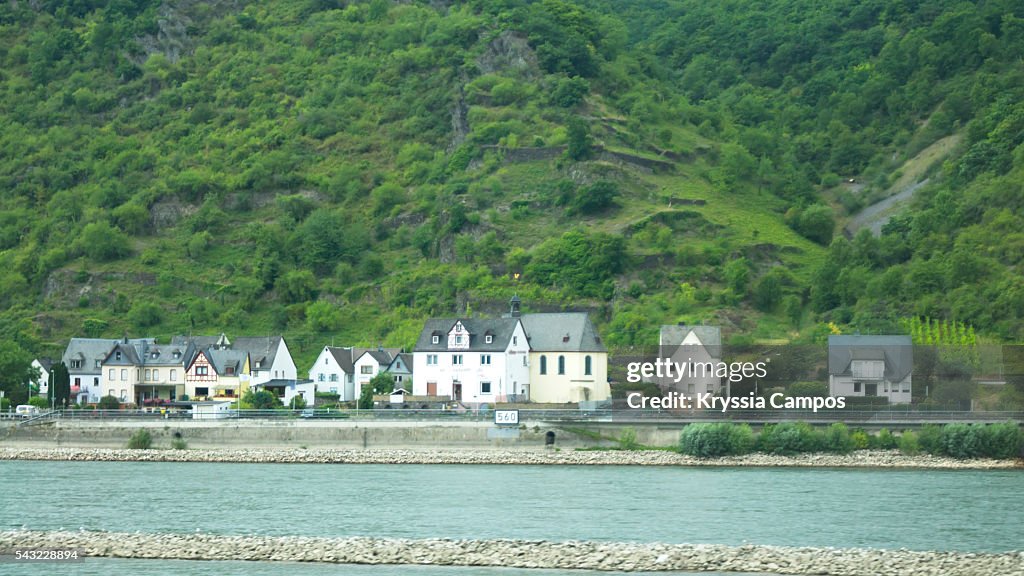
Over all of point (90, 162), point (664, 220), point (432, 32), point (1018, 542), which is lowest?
point (1018, 542)

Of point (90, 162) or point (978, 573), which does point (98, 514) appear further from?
point (90, 162)

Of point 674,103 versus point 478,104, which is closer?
point 478,104

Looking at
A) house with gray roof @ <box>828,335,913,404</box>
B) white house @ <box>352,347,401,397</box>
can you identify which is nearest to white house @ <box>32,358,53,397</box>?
white house @ <box>352,347,401,397</box>

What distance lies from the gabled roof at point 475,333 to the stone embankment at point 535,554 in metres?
39.1

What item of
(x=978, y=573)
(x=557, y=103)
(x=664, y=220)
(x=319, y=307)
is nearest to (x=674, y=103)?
(x=557, y=103)

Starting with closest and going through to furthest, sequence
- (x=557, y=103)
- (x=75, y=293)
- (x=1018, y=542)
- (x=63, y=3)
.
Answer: (x=1018, y=542) → (x=75, y=293) → (x=557, y=103) → (x=63, y=3)

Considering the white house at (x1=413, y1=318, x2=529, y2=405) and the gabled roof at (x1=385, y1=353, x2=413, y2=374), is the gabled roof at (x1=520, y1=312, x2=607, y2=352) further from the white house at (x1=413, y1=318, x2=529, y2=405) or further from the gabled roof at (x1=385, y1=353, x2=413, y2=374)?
the gabled roof at (x1=385, y1=353, x2=413, y2=374)

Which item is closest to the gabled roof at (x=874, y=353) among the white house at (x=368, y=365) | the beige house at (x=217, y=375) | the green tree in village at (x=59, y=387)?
the white house at (x=368, y=365)

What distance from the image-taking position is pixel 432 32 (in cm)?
15212

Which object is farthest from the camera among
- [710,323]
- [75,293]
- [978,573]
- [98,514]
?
[75,293]

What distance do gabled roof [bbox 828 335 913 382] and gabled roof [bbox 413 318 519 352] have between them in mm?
16846

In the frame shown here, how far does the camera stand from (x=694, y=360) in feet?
243

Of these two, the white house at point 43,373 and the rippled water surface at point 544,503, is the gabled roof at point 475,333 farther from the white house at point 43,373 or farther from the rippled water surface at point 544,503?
the white house at point 43,373

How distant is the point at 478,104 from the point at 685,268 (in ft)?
124
